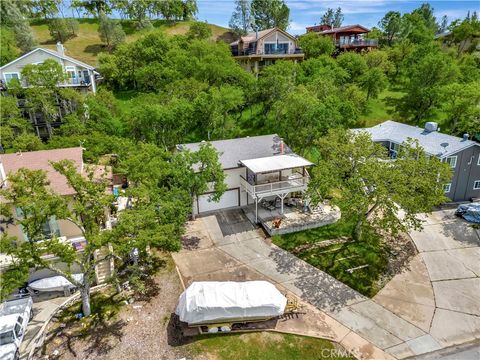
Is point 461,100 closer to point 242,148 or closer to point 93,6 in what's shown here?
point 242,148

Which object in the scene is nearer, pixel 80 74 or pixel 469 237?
pixel 469 237

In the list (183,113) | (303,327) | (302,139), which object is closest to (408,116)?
(302,139)

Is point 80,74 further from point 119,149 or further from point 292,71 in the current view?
point 292,71

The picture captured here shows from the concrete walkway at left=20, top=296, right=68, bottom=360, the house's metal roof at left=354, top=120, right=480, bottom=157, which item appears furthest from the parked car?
the house's metal roof at left=354, top=120, right=480, bottom=157

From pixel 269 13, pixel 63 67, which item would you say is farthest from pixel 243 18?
pixel 63 67

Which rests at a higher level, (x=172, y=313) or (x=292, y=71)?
(x=292, y=71)

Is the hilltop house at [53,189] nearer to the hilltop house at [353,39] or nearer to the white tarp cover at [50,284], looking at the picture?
the white tarp cover at [50,284]

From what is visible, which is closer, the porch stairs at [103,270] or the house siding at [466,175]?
the porch stairs at [103,270]

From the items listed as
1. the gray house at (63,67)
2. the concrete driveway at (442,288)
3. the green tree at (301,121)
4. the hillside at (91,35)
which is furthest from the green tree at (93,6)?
the concrete driveway at (442,288)
